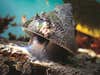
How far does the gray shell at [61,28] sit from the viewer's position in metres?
1.91

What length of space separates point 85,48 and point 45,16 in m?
1.08

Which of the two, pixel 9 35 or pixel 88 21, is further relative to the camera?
pixel 88 21

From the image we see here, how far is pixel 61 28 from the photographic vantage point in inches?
76.7

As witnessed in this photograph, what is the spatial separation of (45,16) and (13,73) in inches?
23.8

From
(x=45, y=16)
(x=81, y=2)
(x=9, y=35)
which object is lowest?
(x=9, y=35)

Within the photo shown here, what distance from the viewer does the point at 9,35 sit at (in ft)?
9.05

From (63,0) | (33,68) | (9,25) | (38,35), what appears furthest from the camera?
(63,0)

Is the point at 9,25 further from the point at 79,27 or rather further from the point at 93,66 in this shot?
the point at 93,66

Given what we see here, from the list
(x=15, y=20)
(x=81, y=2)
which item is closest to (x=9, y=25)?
(x=15, y=20)

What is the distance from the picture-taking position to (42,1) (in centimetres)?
291

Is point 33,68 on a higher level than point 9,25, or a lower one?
lower

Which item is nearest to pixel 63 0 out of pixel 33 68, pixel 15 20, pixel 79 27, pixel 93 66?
pixel 79 27

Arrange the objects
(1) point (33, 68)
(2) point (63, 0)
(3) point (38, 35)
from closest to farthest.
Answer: (1) point (33, 68), (3) point (38, 35), (2) point (63, 0)

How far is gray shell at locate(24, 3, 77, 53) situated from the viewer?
75.0 inches
